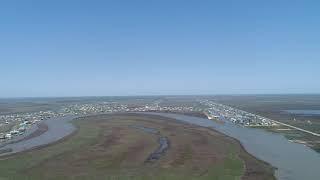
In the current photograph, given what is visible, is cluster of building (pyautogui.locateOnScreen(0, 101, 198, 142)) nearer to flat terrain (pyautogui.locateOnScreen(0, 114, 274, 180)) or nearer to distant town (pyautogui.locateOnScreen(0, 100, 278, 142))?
distant town (pyautogui.locateOnScreen(0, 100, 278, 142))

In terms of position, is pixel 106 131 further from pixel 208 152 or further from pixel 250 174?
pixel 250 174

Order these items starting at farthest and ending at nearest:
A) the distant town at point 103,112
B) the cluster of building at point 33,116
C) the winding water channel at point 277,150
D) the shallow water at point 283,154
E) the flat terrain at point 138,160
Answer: the distant town at point 103,112
the cluster of building at point 33,116
the winding water channel at point 277,150
the shallow water at point 283,154
the flat terrain at point 138,160

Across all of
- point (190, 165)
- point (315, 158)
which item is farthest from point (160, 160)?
point (315, 158)

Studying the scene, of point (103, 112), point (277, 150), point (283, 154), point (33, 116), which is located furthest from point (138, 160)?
point (103, 112)

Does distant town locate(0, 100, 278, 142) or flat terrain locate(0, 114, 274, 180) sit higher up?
distant town locate(0, 100, 278, 142)

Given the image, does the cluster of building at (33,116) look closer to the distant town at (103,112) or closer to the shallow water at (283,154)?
the distant town at (103,112)

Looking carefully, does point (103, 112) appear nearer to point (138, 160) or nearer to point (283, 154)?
point (138, 160)

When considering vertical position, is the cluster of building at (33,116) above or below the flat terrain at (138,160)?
above

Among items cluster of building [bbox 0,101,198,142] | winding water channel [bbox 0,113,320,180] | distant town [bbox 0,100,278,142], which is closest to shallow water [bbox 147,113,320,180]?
winding water channel [bbox 0,113,320,180]

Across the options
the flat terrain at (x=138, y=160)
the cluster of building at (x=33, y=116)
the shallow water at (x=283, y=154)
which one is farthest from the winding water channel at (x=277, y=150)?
the cluster of building at (x=33, y=116)
